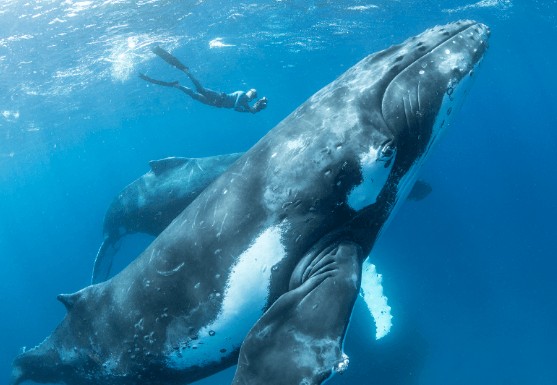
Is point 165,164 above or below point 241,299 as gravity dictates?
below

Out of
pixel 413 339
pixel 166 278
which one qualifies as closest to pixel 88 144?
pixel 413 339

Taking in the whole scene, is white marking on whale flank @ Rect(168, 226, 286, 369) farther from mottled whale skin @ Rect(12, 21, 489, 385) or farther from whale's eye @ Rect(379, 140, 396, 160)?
whale's eye @ Rect(379, 140, 396, 160)

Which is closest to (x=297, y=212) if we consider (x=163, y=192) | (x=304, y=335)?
(x=304, y=335)

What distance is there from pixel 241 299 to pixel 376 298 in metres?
13.9

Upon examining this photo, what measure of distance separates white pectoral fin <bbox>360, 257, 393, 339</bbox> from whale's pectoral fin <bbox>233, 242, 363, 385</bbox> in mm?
12364

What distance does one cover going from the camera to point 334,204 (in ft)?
18.4

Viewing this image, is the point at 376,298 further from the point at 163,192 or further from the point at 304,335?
the point at 304,335

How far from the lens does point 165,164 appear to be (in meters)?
15.9

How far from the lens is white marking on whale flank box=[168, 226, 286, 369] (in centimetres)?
567

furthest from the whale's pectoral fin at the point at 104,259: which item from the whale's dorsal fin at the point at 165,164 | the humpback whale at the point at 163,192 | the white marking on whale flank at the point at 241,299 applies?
the white marking on whale flank at the point at 241,299

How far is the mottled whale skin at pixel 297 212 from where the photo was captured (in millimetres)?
5586

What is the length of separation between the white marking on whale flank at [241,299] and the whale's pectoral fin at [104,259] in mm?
14107

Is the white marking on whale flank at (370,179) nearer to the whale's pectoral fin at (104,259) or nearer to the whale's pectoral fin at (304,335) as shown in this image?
the whale's pectoral fin at (304,335)

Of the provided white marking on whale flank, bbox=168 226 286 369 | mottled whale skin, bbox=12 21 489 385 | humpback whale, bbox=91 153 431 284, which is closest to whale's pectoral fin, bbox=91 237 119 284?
humpback whale, bbox=91 153 431 284
